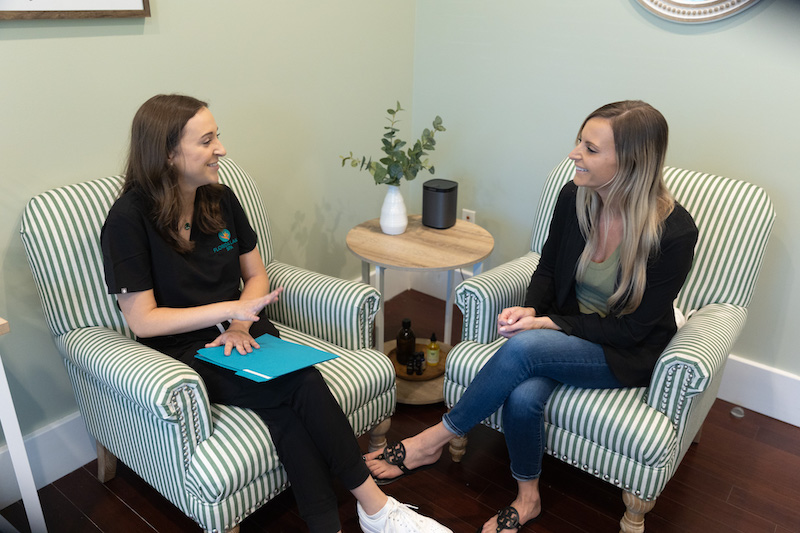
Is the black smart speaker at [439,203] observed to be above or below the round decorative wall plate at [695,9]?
below

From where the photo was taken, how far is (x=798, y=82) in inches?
82.2

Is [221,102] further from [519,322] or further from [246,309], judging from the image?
[519,322]

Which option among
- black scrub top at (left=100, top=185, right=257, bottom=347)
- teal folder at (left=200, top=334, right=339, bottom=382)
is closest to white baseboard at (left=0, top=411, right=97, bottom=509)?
black scrub top at (left=100, top=185, right=257, bottom=347)

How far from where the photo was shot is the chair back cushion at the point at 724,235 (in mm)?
2023

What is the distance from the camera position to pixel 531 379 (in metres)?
1.80

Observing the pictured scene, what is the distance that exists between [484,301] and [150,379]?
38.6 inches

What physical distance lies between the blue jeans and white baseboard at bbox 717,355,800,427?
98 cm

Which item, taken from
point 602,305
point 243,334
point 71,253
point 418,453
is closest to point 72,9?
point 71,253

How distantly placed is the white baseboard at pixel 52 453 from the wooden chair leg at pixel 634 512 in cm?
166

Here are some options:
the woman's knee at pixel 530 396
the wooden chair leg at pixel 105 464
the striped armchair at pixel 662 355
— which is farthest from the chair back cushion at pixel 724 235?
the wooden chair leg at pixel 105 464

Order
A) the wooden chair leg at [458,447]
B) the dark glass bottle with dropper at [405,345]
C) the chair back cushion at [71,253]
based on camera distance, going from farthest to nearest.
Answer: the dark glass bottle with dropper at [405,345], the wooden chair leg at [458,447], the chair back cushion at [71,253]

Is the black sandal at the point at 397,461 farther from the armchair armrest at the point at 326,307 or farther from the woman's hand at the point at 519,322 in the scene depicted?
the woman's hand at the point at 519,322

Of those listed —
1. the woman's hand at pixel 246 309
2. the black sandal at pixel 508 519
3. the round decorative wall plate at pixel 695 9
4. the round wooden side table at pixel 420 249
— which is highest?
the round decorative wall plate at pixel 695 9

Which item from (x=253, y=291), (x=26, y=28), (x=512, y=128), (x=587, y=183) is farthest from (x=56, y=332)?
(x=512, y=128)
